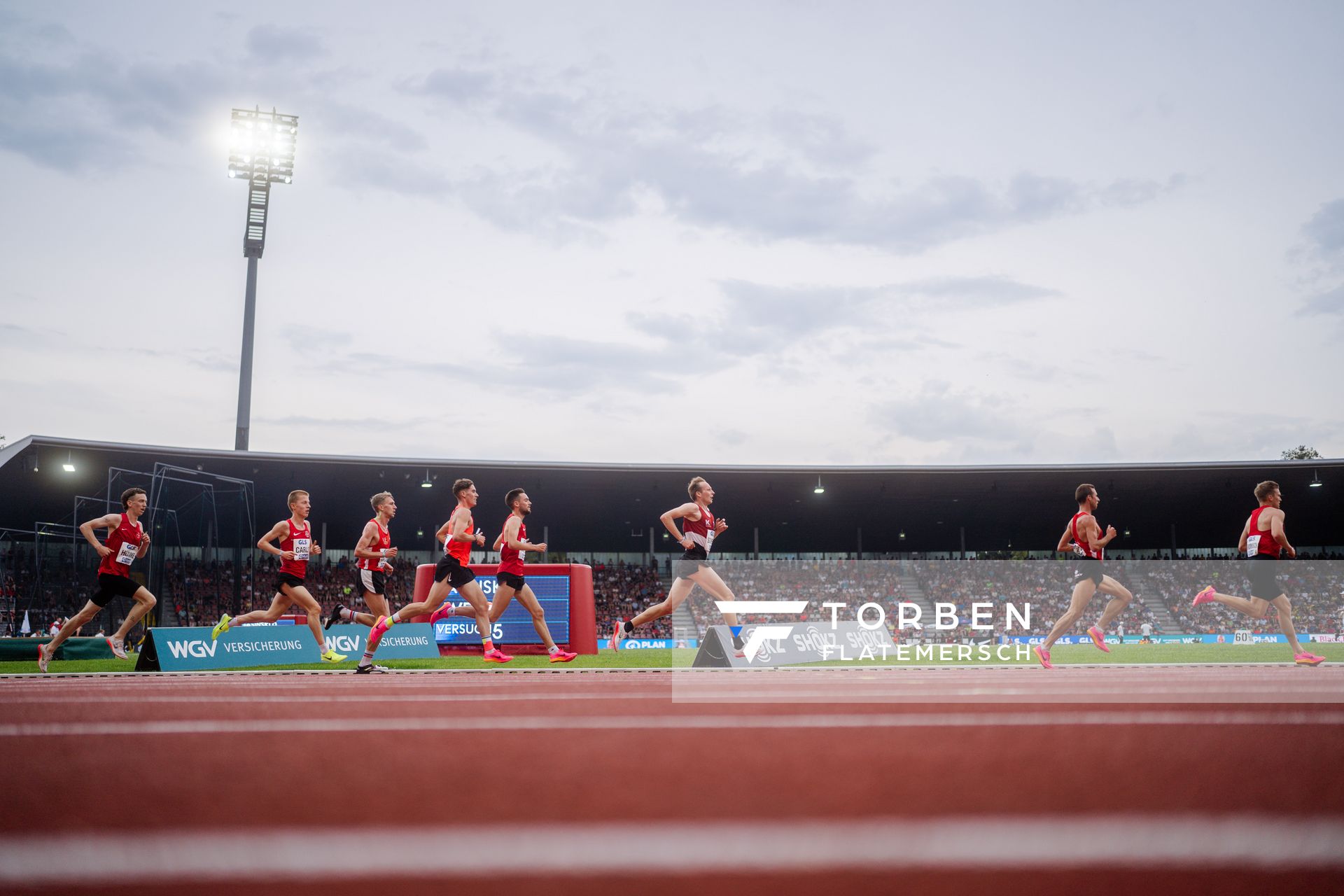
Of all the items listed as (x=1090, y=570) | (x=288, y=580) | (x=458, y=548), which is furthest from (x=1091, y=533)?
(x=288, y=580)

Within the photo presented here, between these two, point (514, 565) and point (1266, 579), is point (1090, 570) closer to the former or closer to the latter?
point (1266, 579)

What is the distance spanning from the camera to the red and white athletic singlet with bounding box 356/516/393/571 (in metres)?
11.0

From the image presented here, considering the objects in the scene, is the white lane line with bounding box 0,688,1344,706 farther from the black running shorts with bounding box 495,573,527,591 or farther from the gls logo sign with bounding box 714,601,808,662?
the black running shorts with bounding box 495,573,527,591

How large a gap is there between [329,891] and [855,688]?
201 inches

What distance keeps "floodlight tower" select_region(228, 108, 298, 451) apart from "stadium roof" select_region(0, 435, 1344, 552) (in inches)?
287

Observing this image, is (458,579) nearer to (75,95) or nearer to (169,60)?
(169,60)

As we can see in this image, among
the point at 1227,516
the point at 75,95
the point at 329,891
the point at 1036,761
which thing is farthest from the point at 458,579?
the point at 1227,516

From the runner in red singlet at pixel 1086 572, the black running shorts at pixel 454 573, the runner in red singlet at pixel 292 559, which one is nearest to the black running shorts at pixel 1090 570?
the runner in red singlet at pixel 1086 572

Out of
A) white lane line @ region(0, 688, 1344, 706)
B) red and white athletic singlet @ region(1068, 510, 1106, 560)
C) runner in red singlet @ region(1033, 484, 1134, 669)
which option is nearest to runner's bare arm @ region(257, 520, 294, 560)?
white lane line @ region(0, 688, 1344, 706)

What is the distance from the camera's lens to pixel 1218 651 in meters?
16.0

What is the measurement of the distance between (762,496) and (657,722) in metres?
32.6

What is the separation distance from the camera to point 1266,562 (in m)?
10.4

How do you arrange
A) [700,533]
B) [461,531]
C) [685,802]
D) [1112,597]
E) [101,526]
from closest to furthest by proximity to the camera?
[685,802], [700,533], [461,531], [101,526], [1112,597]

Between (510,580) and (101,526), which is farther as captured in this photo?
(510,580)
